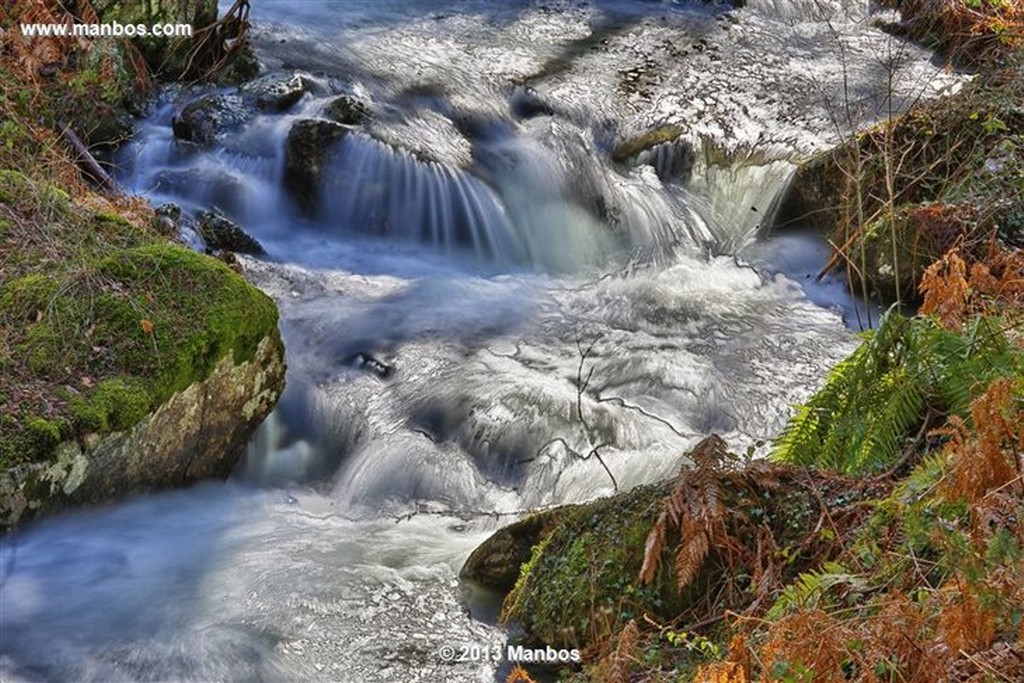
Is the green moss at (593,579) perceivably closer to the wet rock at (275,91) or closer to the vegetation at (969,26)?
the wet rock at (275,91)

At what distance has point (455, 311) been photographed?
8.73 m

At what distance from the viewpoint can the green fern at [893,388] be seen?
4273 millimetres

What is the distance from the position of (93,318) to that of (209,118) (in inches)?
184

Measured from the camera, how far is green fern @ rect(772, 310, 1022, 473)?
4273mm

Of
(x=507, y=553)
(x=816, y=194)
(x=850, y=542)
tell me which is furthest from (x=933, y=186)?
(x=850, y=542)

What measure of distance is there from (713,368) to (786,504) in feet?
12.8

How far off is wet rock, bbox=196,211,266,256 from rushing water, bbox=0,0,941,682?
0.21 m

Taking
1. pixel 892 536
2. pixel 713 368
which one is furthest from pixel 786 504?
pixel 713 368

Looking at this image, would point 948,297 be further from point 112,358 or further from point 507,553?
point 112,358

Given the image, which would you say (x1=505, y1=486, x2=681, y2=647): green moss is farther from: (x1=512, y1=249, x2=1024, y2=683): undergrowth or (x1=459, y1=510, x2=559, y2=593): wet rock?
(x1=459, y1=510, x2=559, y2=593): wet rock

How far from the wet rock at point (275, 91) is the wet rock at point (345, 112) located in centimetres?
38

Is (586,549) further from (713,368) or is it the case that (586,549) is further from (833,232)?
(833,232)

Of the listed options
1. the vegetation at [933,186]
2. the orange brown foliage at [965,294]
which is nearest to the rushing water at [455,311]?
the vegetation at [933,186]

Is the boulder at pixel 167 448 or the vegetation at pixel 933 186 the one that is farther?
the vegetation at pixel 933 186
